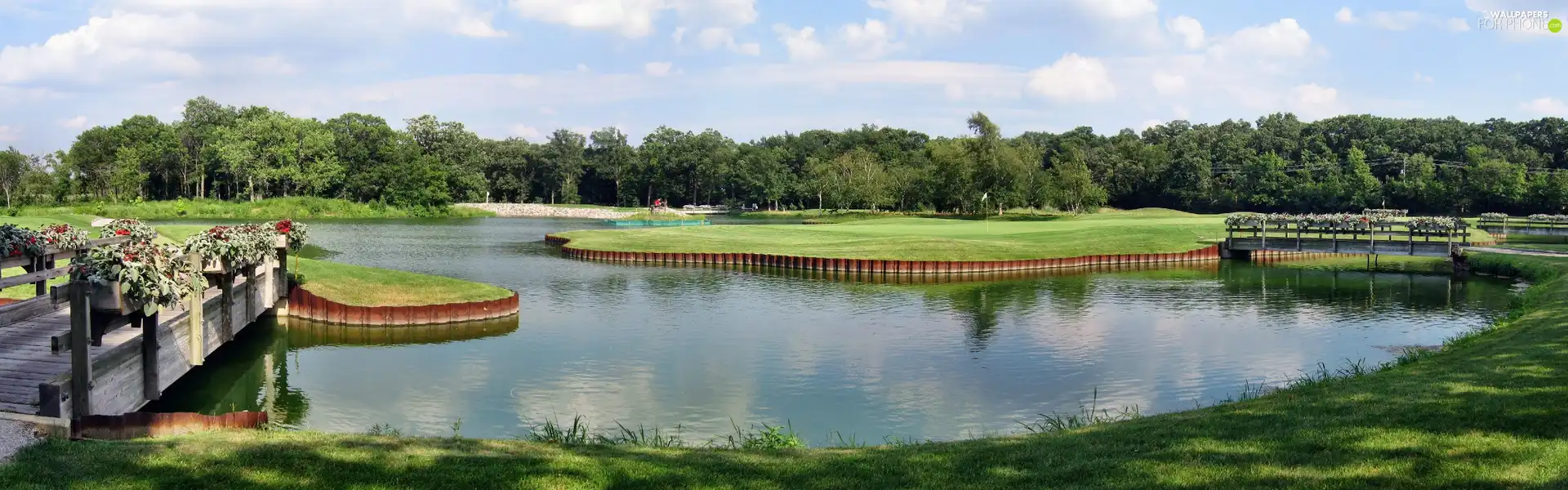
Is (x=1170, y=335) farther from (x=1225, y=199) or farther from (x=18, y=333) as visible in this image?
(x=1225, y=199)

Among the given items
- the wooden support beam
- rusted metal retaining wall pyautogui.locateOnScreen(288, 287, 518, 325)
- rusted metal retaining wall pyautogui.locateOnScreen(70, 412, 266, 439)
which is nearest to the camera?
rusted metal retaining wall pyautogui.locateOnScreen(70, 412, 266, 439)

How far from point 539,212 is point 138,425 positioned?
408 ft

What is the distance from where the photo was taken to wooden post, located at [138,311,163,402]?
1520 centimetres

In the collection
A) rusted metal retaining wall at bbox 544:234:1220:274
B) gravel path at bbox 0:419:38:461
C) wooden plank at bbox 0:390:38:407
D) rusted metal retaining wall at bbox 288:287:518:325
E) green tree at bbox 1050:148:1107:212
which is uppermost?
green tree at bbox 1050:148:1107:212

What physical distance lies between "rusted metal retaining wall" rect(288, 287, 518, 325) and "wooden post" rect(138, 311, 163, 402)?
41.0 ft

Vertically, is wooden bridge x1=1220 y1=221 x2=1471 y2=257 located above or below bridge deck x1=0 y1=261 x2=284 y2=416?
above

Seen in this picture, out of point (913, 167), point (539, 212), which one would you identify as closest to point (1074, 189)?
point (913, 167)

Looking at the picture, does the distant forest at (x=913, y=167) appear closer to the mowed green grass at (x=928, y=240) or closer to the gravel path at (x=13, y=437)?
the mowed green grass at (x=928, y=240)

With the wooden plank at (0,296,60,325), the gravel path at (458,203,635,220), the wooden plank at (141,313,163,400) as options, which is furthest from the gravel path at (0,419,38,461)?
the gravel path at (458,203,635,220)

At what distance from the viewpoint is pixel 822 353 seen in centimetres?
2455

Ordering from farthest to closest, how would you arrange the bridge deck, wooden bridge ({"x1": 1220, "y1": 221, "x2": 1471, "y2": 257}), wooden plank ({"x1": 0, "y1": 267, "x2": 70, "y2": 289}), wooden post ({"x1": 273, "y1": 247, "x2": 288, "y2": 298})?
wooden bridge ({"x1": 1220, "y1": 221, "x2": 1471, "y2": 257}), wooden post ({"x1": 273, "y1": 247, "x2": 288, "y2": 298}), wooden plank ({"x1": 0, "y1": 267, "x2": 70, "y2": 289}), the bridge deck

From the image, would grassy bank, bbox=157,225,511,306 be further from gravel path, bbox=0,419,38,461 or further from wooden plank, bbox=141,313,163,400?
gravel path, bbox=0,419,38,461

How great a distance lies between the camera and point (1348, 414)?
1137cm

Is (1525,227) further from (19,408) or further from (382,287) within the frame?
(19,408)
